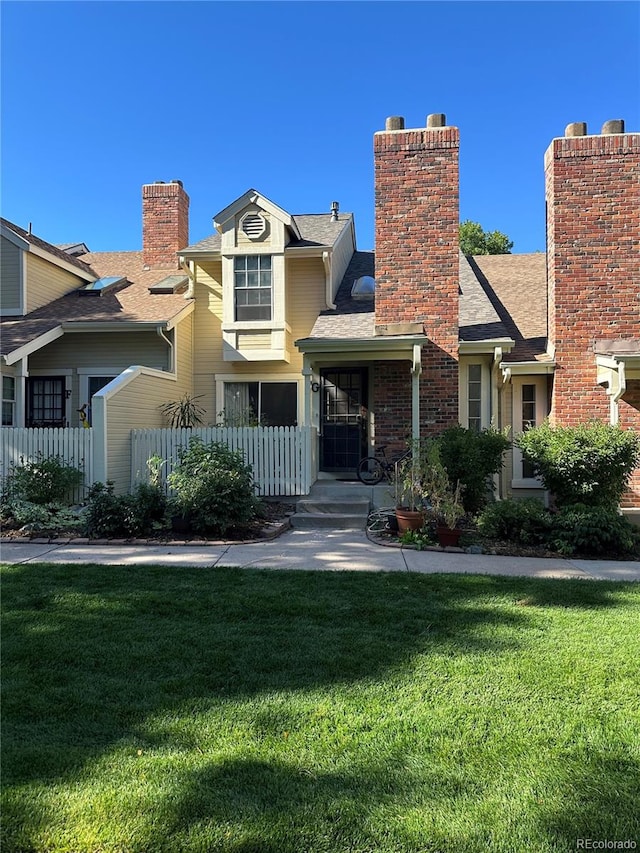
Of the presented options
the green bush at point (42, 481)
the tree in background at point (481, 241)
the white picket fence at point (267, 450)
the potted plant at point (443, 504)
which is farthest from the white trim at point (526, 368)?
the tree in background at point (481, 241)

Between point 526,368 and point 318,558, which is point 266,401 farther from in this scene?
point 318,558

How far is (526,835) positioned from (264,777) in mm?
1049

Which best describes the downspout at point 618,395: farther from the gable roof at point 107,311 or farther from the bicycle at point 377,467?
the gable roof at point 107,311

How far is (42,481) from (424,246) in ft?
26.6

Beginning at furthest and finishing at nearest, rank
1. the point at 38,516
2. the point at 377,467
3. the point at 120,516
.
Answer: the point at 377,467 → the point at 38,516 → the point at 120,516

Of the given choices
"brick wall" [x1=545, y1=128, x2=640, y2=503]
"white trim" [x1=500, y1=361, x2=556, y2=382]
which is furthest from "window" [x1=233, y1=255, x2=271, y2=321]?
"brick wall" [x1=545, y1=128, x2=640, y2=503]

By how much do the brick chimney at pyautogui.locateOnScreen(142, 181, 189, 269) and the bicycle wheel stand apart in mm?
8753

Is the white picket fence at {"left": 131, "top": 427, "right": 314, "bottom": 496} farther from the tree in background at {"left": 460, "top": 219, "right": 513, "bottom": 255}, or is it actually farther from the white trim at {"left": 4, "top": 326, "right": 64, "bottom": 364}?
the tree in background at {"left": 460, "top": 219, "right": 513, "bottom": 255}

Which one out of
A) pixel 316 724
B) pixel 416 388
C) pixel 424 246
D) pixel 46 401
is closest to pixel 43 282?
pixel 46 401

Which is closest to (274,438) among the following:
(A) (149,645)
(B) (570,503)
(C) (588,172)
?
(B) (570,503)

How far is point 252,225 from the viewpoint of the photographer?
1263cm

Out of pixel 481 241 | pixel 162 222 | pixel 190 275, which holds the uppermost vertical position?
pixel 481 241

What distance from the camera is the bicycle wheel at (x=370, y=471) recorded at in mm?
10377

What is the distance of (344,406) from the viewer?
1166cm
